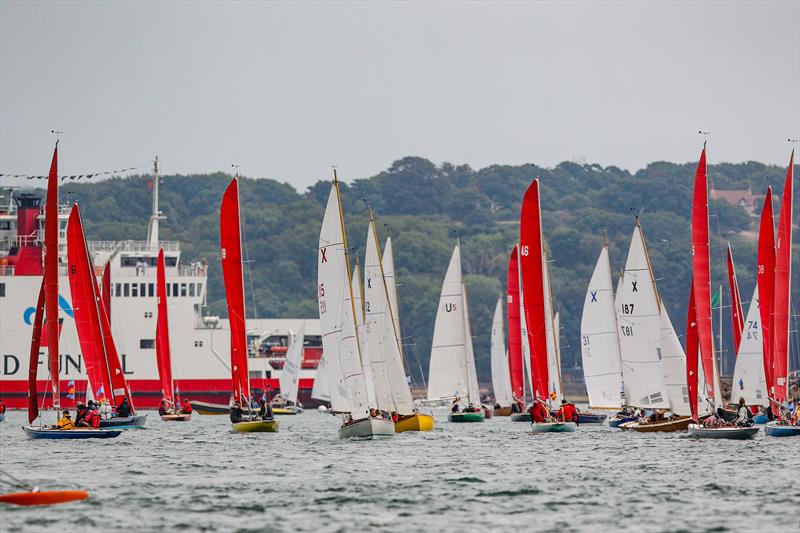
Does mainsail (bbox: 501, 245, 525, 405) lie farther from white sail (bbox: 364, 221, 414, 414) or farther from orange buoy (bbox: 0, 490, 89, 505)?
orange buoy (bbox: 0, 490, 89, 505)

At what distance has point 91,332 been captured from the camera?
47.6 meters

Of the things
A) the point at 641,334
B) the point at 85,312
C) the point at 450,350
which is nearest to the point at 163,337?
the point at 450,350

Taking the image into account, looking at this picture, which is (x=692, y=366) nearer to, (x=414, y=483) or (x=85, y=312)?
(x=414, y=483)

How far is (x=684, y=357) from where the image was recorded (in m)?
48.4

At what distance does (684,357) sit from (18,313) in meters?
47.8

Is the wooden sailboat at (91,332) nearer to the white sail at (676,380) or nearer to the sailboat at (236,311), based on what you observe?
the sailboat at (236,311)

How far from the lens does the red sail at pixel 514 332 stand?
64625 mm

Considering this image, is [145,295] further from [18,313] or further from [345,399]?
[345,399]

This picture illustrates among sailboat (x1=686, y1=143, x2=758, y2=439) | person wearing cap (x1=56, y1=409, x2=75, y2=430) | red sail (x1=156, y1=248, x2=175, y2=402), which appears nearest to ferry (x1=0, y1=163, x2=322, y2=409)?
red sail (x1=156, y1=248, x2=175, y2=402)

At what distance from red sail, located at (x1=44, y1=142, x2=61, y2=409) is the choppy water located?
241cm

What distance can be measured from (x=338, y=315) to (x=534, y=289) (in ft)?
26.3

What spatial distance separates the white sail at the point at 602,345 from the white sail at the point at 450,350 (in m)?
8.51

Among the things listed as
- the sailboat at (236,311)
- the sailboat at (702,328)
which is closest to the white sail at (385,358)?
the sailboat at (236,311)

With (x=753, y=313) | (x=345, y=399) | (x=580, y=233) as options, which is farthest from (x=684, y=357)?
(x=580, y=233)
